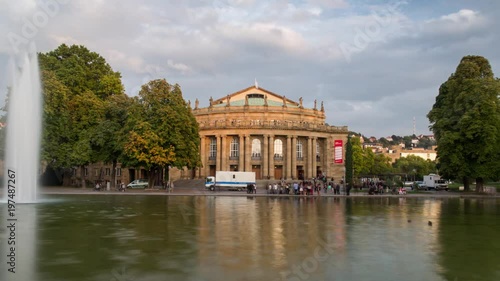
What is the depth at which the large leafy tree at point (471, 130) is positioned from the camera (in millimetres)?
58844

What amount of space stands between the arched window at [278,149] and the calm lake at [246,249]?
6280 centimetres

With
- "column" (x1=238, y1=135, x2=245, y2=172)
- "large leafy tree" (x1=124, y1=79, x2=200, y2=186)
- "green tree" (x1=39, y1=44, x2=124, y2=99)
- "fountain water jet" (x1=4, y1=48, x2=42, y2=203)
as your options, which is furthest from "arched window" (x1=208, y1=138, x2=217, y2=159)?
"fountain water jet" (x1=4, y1=48, x2=42, y2=203)

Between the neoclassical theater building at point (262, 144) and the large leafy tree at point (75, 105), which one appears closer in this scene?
the large leafy tree at point (75, 105)

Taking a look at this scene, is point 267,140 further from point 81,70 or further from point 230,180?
point 81,70

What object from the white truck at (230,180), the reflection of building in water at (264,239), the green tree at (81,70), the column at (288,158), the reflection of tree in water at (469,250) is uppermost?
the green tree at (81,70)

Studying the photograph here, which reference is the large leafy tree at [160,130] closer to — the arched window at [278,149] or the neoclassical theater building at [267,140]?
the neoclassical theater building at [267,140]

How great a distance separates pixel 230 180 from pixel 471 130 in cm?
3308

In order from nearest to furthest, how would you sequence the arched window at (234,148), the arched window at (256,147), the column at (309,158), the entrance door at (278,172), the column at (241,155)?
the column at (241,155)
the arched window at (256,147)
the arched window at (234,148)
the entrance door at (278,172)
the column at (309,158)

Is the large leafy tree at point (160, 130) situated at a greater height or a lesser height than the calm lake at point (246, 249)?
greater

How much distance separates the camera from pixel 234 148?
294 feet

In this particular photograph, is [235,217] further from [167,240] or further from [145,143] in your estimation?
[145,143]

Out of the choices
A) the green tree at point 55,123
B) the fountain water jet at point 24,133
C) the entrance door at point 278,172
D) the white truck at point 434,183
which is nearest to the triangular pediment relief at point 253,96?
the entrance door at point 278,172

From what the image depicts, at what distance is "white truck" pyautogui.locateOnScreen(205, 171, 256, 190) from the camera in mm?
67938

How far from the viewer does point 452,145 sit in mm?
61531
